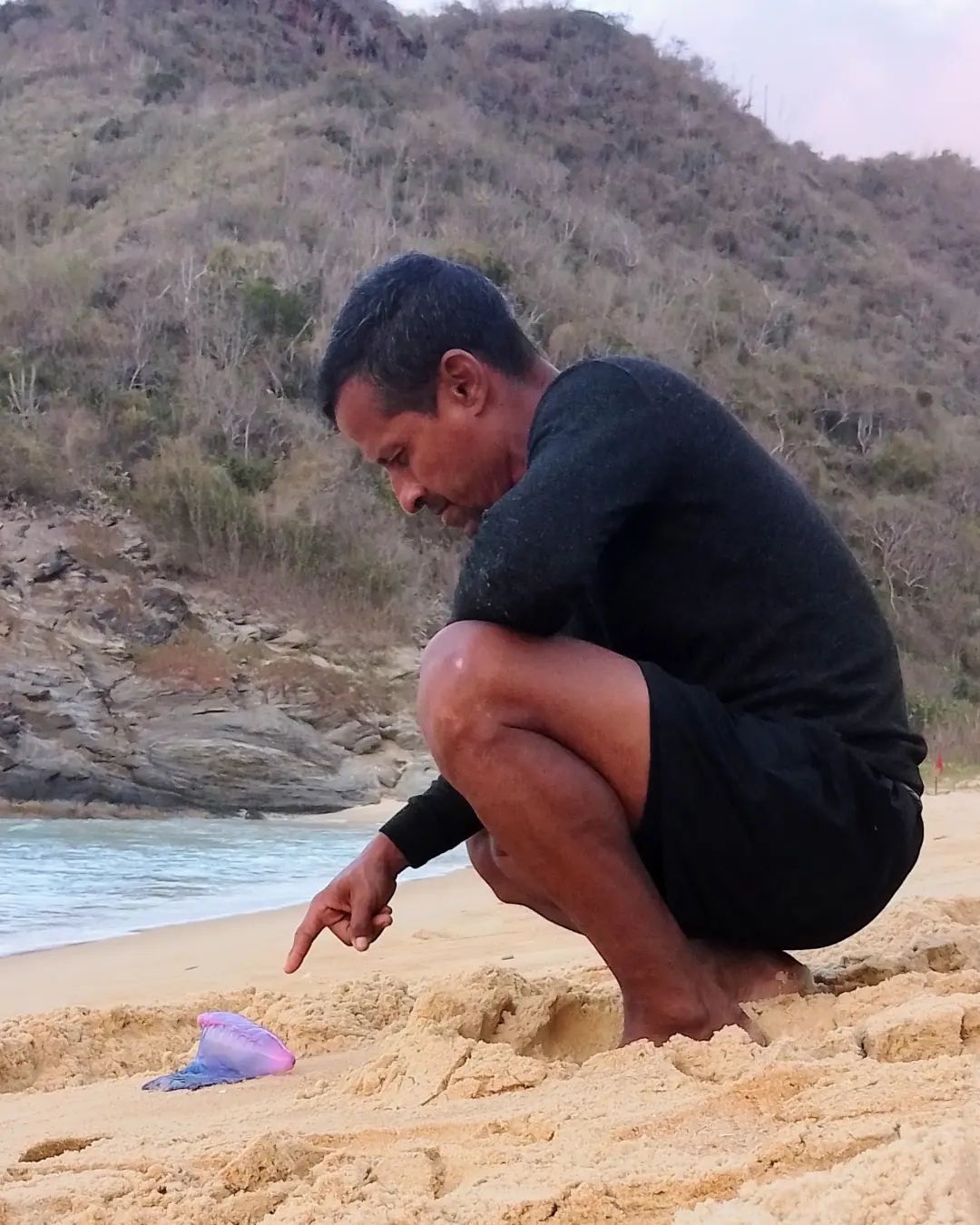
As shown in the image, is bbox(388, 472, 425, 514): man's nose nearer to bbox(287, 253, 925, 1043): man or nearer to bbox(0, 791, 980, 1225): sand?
bbox(287, 253, 925, 1043): man

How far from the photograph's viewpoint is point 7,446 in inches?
527

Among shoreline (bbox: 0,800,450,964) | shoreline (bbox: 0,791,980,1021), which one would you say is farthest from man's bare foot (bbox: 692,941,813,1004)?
shoreline (bbox: 0,800,450,964)

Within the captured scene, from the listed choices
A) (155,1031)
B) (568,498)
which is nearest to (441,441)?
(568,498)

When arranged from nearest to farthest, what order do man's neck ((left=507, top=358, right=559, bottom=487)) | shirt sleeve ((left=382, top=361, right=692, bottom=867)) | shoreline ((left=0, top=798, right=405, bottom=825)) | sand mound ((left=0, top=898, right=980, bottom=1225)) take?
sand mound ((left=0, top=898, right=980, bottom=1225)), shirt sleeve ((left=382, top=361, right=692, bottom=867)), man's neck ((left=507, top=358, right=559, bottom=487)), shoreline ((left=0, top=798, right=405, bottom=825))

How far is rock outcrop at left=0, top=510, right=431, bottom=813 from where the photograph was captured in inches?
404

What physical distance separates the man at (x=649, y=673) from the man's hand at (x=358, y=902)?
246 mm

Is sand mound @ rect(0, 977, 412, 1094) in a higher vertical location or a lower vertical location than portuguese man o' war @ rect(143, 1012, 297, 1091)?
lower

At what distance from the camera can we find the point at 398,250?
2155cm

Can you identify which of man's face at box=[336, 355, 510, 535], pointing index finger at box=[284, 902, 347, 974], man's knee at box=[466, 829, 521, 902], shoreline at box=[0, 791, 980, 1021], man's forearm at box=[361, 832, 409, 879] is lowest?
shoreline at box=[0, 791, 980, 1021]

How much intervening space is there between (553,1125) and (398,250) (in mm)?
21541

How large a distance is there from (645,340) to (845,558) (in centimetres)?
2149

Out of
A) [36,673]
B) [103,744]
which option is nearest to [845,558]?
[103,744]

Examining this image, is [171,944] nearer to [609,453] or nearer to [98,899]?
[98,899]

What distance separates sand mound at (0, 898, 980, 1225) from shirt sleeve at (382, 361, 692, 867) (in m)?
0.55
